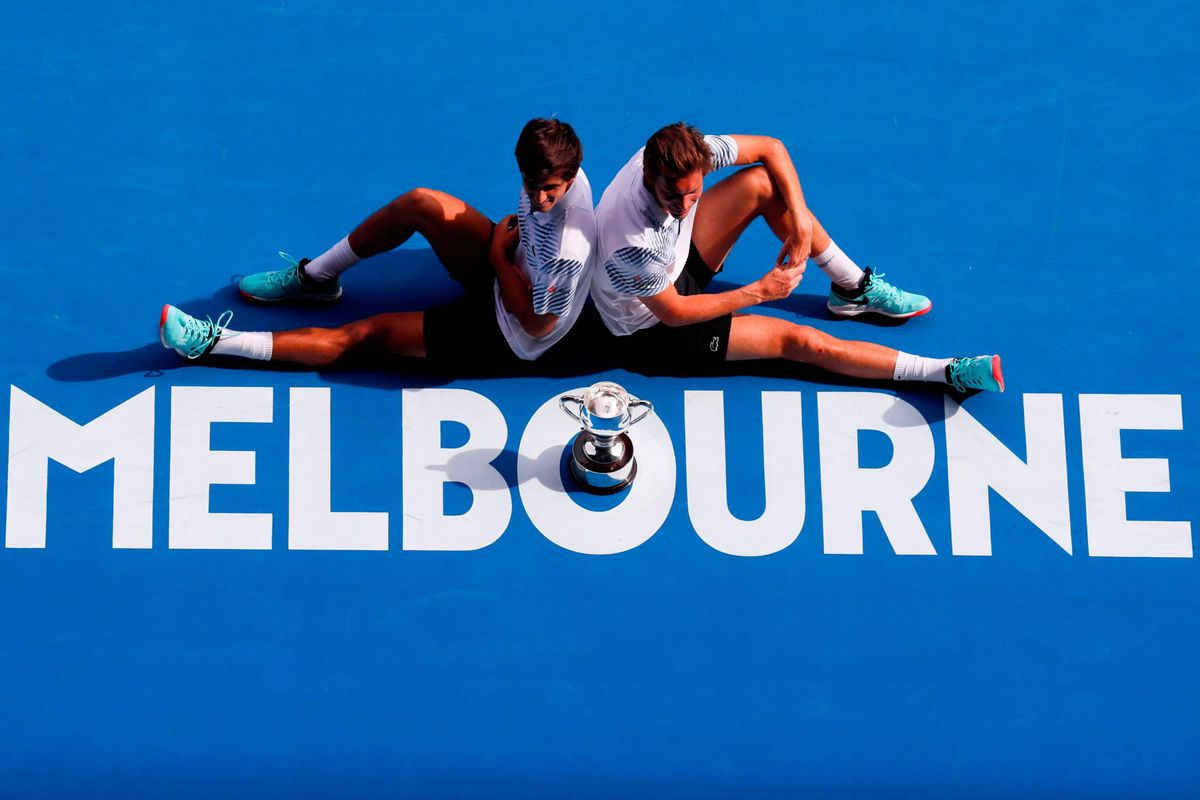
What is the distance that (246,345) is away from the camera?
466 cm

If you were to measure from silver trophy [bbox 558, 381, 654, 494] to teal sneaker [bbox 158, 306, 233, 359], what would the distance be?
116 cm

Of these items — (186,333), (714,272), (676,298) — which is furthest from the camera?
(714,272)

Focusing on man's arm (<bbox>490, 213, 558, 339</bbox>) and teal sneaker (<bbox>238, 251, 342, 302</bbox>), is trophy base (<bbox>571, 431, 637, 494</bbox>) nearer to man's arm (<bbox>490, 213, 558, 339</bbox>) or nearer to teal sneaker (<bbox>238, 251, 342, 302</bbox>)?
man's arm (<bbox>490, 213, 558, 339</bbox>)

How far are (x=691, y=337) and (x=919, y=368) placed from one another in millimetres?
778

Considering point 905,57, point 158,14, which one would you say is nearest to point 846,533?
point 905,57

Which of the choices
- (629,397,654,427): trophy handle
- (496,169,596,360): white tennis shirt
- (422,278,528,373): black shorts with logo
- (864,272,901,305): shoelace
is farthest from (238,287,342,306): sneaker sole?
(864,272,901,305): shoelace

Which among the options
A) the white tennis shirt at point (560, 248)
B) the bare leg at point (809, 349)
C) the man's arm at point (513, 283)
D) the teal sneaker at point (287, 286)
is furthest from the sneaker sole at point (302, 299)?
the bare leg at point (809, 349)

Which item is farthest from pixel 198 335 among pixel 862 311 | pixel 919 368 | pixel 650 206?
pixel 919 368

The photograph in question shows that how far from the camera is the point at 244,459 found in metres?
4.63

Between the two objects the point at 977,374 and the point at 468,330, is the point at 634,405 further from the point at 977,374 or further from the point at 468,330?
the point at 977,374

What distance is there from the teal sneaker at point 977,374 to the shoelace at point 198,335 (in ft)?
7.92

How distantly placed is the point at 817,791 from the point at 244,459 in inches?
82.7

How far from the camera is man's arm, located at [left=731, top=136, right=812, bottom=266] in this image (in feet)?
14.5

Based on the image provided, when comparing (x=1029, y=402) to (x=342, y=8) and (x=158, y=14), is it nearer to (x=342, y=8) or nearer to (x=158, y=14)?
(x=342, y=8)
